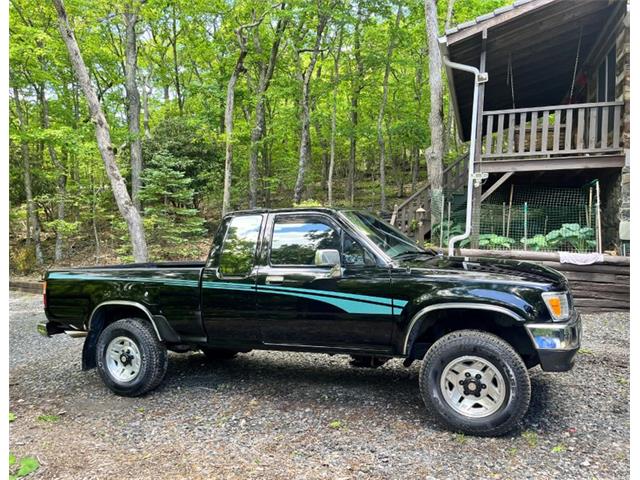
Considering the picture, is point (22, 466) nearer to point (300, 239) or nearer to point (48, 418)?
point (48, 418)

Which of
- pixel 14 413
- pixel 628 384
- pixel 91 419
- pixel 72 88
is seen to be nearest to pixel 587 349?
pixel 628 384

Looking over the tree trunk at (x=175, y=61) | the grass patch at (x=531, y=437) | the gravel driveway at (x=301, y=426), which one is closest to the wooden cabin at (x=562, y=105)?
the gravel driveway at (x=301, y=426)

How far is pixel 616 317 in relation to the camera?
22.1 feet

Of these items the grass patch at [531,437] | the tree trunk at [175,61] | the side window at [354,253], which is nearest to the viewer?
the grass patch at [531,437]

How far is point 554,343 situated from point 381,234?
5.46 ft

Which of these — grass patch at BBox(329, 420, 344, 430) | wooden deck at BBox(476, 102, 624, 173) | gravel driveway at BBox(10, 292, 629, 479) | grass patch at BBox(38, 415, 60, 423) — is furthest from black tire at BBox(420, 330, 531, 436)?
wooden deck at BBox(476, 102, 624, 173)

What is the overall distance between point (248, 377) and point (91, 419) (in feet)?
5.11

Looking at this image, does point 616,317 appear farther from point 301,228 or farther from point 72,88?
point 72,88

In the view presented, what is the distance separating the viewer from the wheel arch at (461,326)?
330 cm

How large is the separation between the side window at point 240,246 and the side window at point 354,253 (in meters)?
0.92

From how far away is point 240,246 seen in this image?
4.15m

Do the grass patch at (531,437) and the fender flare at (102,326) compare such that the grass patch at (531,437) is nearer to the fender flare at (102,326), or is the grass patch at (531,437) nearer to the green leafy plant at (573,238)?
the fender flare at (102,326)

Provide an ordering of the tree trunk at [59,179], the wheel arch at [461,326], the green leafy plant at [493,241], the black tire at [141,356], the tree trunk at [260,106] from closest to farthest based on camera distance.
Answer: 1. the wheel arch at [461,326]
2. the black tire at [141,356]
3. the green leafy plant at [493,241]
4. the tree trunk at [59,179]
5. the tree trunk at [260,106]

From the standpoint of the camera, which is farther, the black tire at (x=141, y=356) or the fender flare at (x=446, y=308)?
the black tire at (x=141, y=356)
